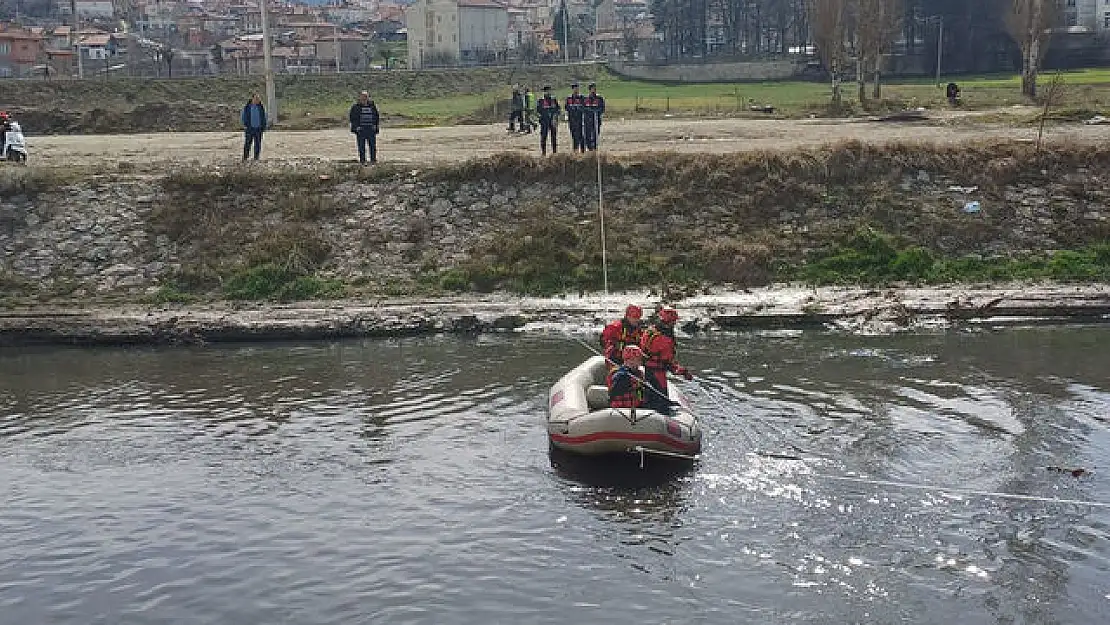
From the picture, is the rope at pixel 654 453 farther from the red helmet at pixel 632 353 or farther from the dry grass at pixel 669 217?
the dry grass at pixel 669 217

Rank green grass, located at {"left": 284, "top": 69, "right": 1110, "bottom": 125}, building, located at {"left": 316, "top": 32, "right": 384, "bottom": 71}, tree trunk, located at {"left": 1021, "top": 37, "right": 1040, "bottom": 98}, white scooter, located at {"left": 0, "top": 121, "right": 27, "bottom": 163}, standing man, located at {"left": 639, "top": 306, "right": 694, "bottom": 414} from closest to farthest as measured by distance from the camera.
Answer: standing man, located at {"left": 639, "top": 306, "right": 694, "bottom": 414} < white scooter, located at {"left": 0, "top": 121, "right": 27, "bottom": 163} < green grass, located at {"left": 284, "top": 69, "right": 1110, "bottom": 125} < tree trunk, located at {"left": 1021, "top": 37, "right": 1040, "bottom": 98} < building, located at {"left": 316, "top": 32, "right": 384, "bottom": 71}

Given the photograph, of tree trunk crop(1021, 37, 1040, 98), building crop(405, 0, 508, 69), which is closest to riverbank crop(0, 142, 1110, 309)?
tree trunk crop(1021, 37, 1040, 98)

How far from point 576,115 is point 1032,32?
2742 centimetres

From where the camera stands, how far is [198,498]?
14.7 m

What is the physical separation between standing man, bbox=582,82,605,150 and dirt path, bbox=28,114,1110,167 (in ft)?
3.97

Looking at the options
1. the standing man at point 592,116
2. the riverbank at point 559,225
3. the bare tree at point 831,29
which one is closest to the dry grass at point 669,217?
the riverbank at point 559,225

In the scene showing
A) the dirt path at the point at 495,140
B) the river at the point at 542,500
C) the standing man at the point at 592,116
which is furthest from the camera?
the dirt path at the point at 495,140

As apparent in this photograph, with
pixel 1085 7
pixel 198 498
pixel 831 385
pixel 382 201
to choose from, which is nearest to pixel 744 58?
pixel 1085 7

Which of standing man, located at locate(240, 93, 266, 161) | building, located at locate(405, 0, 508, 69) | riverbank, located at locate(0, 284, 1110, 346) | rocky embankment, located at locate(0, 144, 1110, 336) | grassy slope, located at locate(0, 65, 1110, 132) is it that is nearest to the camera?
riverbank, located at locate(0, 284, 1110, 346)

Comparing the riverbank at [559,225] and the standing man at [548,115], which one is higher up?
the standing man at [548,115]

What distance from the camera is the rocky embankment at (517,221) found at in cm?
2623

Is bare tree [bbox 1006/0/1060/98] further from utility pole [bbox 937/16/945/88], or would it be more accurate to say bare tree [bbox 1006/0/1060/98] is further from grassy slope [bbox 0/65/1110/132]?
utility pole [bbox 937/16/945/88]

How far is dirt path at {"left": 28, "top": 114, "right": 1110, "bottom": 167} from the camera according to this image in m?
31.8

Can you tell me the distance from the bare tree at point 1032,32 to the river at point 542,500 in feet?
101
